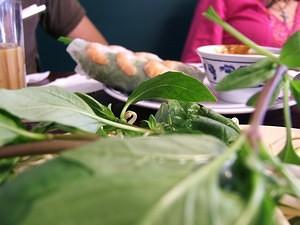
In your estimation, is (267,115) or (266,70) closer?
(266,70)

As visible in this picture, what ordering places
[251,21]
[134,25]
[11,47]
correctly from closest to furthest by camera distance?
[11,47]
[251,21]
[134,25]

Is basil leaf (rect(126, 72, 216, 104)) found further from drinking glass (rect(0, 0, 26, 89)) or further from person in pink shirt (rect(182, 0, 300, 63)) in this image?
person in pink shirt (rect(182, 0, 300, 63))

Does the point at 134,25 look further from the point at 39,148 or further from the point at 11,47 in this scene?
the point at 39,148

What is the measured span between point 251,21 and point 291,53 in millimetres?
1272

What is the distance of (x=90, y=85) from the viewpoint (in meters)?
0.82

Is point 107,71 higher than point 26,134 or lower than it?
lower

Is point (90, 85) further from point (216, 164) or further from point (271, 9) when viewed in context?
point (271, 9)

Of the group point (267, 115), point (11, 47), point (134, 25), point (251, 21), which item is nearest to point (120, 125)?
point (267, 115)

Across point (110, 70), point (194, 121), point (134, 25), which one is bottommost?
point (134, 25)

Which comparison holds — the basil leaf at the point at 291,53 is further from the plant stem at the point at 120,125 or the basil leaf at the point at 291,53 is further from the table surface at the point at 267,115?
the table surface at the point at 267,115

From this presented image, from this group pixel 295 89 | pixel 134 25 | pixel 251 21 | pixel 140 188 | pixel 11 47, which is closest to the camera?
pixel 140 188

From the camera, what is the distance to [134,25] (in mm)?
1664

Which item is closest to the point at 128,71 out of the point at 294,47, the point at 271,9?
the point at 294,47

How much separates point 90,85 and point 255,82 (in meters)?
0.64
